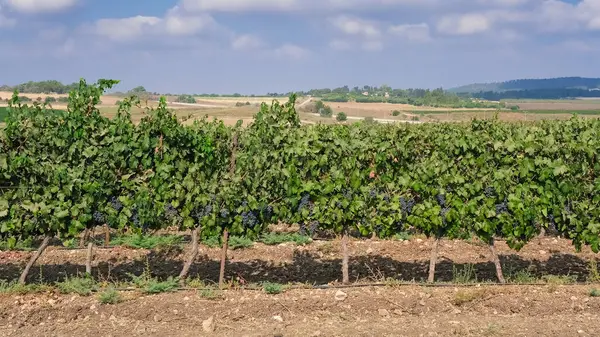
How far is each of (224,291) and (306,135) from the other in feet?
8.38

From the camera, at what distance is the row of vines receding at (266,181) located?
30.6ft

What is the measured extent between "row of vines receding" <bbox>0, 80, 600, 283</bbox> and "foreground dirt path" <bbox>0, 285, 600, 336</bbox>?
2.84ft

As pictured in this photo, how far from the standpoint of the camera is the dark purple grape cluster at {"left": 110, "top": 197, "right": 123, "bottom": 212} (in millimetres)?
9414

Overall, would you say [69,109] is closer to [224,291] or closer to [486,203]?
[224,291]

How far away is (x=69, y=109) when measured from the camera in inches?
372

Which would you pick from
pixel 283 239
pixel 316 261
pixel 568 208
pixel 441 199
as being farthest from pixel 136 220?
pixel 568 208

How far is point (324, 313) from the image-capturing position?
832 cm

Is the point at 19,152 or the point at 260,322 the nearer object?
the point at 260,322

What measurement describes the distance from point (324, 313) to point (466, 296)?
1886 mm

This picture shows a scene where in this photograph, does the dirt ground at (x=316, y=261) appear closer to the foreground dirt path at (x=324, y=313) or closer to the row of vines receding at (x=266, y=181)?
the row of vines receding at (x=266, y=181)

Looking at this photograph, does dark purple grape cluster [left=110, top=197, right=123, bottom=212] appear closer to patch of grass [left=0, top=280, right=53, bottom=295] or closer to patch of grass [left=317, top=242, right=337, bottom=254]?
patch of grass [left=0, top=280, right=53, bottom=295]

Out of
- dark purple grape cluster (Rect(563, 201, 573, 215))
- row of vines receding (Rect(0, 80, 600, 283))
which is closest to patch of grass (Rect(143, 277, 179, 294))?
row of vines receding (Rect(0, 80, 600, 283))

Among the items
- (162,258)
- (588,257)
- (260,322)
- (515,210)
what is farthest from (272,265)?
(588,257)

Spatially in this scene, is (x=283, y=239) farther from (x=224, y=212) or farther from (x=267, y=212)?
(x=224, y=212)
